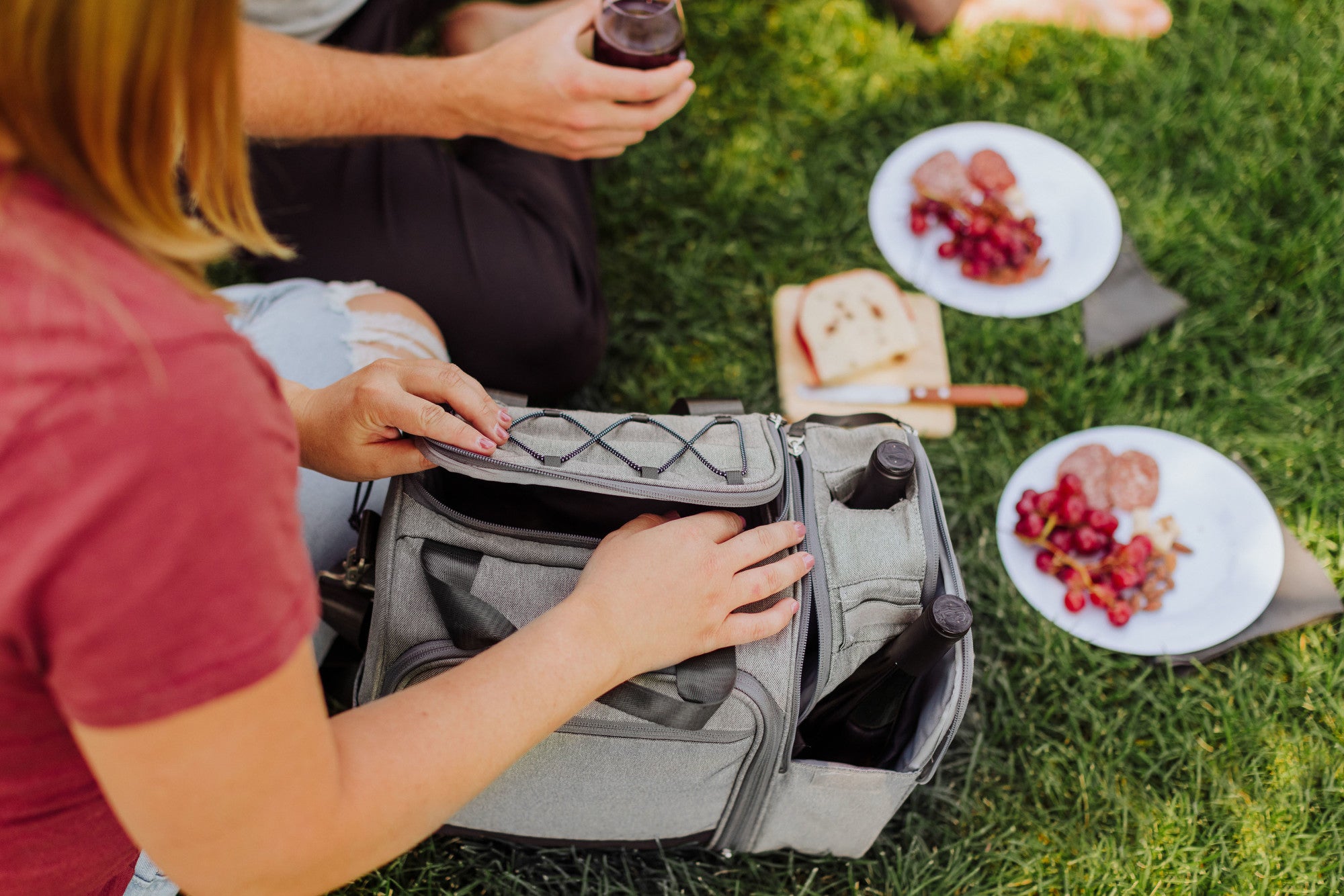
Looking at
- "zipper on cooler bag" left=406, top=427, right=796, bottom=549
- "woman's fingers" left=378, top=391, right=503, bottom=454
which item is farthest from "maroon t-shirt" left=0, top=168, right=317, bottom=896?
"zipper on cooler bag" left=406, top=427, right=796, bottom=549

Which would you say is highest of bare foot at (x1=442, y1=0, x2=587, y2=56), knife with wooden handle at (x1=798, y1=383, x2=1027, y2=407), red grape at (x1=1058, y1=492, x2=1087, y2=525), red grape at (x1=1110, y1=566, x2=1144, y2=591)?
bare foot at (x1=442, y1=0, x2=587, y2=56)

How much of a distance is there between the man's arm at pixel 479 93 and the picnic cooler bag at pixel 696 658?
2.10ft

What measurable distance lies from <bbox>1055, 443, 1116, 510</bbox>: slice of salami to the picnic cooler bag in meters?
0.76

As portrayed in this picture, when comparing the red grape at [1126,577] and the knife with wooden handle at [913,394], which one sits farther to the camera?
the knife with wooden handle at [913,394]

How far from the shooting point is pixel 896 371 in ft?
7.78

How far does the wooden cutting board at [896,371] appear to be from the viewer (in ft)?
7.59

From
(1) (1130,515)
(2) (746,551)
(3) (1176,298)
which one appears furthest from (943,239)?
(2) (746,551)

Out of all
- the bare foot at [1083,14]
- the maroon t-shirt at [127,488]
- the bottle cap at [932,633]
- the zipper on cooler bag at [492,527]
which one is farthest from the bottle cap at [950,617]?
the bare foot at [1083,14]

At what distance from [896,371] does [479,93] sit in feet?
3.91

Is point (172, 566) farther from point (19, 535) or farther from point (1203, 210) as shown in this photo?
Answer: point (1203, 210)

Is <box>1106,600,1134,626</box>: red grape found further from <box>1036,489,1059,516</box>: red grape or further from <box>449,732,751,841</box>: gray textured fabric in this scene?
<box>449,732,751,841</box>: gray textured fabric

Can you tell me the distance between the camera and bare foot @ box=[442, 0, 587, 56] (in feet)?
8.19

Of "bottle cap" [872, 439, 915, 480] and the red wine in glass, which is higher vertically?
the red wine in glass

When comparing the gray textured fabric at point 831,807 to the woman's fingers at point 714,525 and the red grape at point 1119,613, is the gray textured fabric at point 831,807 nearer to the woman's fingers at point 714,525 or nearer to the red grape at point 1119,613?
the woman's fingers at point 714,525
